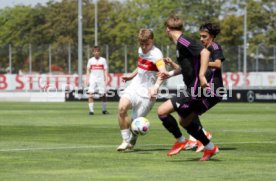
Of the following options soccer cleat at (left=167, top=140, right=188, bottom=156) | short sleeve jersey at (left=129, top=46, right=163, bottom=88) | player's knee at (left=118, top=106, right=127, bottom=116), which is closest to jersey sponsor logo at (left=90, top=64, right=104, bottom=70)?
short sleeve jersey at (left=129, top=46, right=163, bottom=88)

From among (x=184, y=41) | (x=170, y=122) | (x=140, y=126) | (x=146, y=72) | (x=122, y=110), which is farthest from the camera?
(x=146, y=72)

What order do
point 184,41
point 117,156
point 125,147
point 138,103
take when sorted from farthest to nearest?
1. point 138,103
2. point 125,147
3. point 117,156
4. point 184,41

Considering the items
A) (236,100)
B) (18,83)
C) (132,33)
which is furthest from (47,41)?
(236,100)

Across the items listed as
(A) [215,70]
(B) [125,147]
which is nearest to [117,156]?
(B) [125,147]

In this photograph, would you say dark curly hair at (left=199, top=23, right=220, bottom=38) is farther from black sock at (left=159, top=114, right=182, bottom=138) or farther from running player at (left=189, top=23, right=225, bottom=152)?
black sock at (left=159, top=114, right=182, bottom=138)

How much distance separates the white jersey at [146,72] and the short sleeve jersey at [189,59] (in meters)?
1.87

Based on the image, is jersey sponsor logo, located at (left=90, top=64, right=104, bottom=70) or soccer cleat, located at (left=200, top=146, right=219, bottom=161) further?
jersey sponsor logo, located at (left=90, top=64, right=104, bottom=70)

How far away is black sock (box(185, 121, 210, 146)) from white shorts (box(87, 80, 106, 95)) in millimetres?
18755

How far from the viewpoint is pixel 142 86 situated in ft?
51.9

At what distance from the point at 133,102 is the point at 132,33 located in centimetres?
8084

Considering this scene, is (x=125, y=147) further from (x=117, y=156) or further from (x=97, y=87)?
(x=97, y=87)

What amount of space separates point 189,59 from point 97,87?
19645 millimetres

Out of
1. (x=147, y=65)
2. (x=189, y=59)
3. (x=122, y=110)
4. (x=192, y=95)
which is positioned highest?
(x=189, y=59)

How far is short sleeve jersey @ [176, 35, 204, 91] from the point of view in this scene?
539 inches
